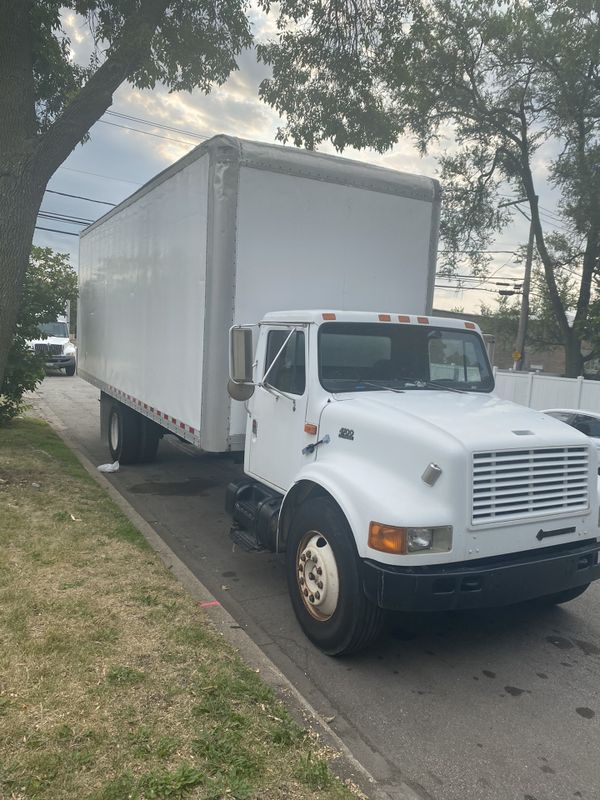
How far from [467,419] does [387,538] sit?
100cm

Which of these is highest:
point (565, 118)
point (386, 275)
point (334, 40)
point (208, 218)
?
point (565, 118)

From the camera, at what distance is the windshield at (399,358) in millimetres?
4668

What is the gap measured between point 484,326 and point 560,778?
2727 centimetres

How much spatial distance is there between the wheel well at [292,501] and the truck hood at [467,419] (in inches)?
23.2

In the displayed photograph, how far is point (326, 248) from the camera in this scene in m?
5.73

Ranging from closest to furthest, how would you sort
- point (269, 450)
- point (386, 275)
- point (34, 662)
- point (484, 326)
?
point (34, 662) → point (269, 450) → point (386, 275) → point (484, 326)

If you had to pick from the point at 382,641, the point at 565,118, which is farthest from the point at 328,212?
the point at 565,118

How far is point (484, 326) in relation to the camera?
28.7m

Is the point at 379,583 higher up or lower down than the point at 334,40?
lower down

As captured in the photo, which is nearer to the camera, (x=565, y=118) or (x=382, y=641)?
(x=382, y=641)

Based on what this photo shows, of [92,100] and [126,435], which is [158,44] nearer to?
[92,100]

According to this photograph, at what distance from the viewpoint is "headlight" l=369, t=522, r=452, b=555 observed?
11.1 ft

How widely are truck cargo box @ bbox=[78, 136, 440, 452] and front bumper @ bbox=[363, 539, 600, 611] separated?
2.51 meters

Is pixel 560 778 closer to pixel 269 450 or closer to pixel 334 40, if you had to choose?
pixel 269 450
